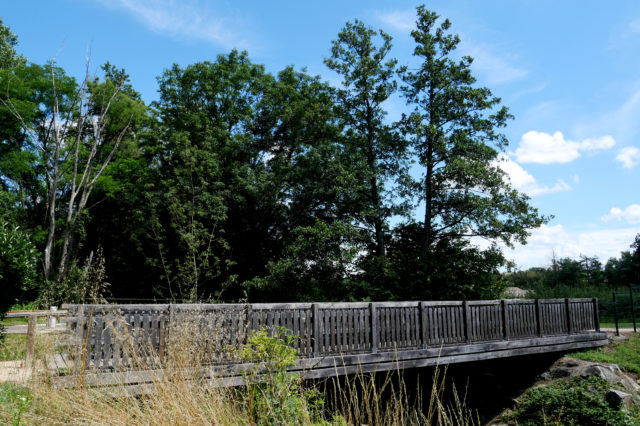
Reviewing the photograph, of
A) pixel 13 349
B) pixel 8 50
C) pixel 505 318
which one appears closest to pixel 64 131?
pixel 8 50

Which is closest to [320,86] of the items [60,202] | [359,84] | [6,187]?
[359,84]

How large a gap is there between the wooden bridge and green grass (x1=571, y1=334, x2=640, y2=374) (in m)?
0.31

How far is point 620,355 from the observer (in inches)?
461

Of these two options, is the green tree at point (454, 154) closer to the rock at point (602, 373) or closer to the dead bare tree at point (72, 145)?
the rock at point (602, 373)

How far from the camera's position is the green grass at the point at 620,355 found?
35.5 ft

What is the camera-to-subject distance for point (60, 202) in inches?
1027

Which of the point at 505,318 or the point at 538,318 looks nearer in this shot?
the point at 505,318

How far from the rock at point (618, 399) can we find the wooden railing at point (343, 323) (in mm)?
2607

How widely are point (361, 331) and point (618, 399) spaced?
5.23 metres

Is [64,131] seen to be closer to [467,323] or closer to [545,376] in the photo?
[467,323]

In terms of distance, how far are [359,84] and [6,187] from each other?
2102 cm

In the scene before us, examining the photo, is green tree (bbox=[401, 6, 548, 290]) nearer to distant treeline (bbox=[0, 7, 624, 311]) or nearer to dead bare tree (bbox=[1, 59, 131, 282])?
distant treeline (bbox=[0, 7, 624, 311])

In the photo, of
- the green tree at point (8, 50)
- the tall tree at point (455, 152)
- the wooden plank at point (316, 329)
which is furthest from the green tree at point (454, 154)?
the green tree at point (8, 50)

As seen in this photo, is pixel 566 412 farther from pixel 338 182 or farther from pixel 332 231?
pixel 338 182
